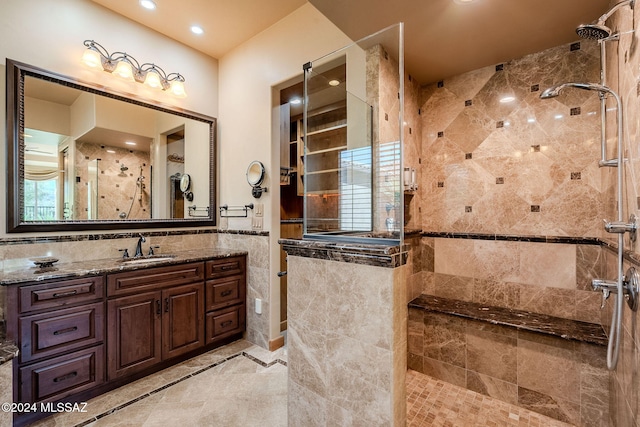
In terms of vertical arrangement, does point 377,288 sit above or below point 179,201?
below

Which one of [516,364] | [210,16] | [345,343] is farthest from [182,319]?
[210,16]

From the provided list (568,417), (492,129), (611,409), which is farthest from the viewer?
(492,129)

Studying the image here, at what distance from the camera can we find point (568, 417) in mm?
1790

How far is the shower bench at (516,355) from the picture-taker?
1.76 metres

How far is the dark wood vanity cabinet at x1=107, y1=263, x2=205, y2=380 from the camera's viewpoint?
2068 millimetres

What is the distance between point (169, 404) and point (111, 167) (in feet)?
6.43

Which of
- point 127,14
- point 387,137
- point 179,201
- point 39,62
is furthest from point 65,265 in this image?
point 387,137

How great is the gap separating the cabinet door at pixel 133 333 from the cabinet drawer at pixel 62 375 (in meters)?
0.08

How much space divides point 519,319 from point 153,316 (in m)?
2.74

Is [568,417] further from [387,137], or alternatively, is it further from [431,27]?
[431,27]

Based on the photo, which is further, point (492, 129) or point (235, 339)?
point (235, 339)

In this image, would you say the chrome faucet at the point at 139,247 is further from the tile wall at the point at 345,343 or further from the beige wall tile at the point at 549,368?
the beige wall tile at the point at 549,368

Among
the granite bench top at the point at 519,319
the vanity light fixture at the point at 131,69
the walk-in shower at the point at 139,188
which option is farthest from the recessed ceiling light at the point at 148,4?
the granite bench top at the point at 519,319

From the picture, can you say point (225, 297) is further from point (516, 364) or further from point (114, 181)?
point (516, 364)
